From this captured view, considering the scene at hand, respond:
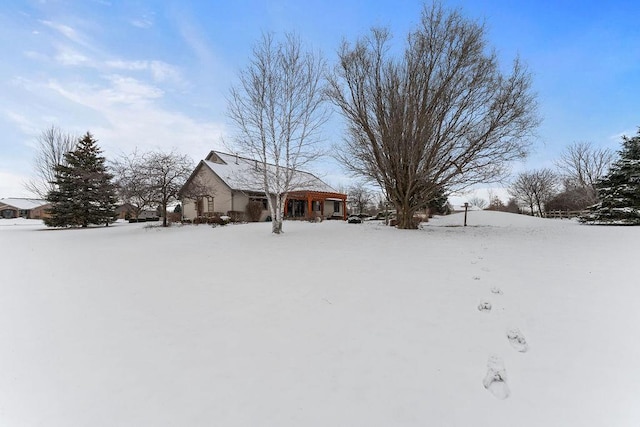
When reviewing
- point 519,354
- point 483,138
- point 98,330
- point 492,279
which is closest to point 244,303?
point 98,330

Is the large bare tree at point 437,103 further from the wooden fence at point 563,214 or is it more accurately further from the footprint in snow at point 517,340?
the wooden fence at point 563,214

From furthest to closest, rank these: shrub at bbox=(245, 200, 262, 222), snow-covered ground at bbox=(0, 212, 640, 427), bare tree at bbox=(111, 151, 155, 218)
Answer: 1. shrub at bbox=(245, 200, 262, 222)
2. bare tree at bbox=(111, 151, 155, 218)
3. snow-covered ground at bbox=(0, 212, 640, 427)

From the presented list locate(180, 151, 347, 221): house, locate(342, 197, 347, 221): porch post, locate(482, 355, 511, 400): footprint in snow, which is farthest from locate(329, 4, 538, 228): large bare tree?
locate(342, 197, 347, 221): porch post

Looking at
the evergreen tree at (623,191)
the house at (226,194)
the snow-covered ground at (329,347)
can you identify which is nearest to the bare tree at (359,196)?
the house at (226,194)

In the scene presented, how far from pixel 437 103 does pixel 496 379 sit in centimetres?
1286

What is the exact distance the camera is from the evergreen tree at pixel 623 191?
18.7 m

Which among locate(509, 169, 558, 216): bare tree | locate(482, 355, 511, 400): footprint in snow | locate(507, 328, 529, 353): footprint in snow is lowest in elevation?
locate(482, 355, 511, 400): footprint in snow

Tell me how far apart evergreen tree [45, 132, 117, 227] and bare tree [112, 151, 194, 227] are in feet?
19.3

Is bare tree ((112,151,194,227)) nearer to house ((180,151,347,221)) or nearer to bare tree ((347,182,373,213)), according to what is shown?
house ((180,151,347,221))

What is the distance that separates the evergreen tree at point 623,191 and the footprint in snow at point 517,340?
23.2m

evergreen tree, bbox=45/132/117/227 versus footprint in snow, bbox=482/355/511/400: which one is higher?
evergreen tree, bbox=45/132/117/227

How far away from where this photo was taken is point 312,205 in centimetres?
2862

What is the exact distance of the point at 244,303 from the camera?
4.57 metres

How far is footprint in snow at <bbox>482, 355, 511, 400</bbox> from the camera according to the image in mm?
2598
